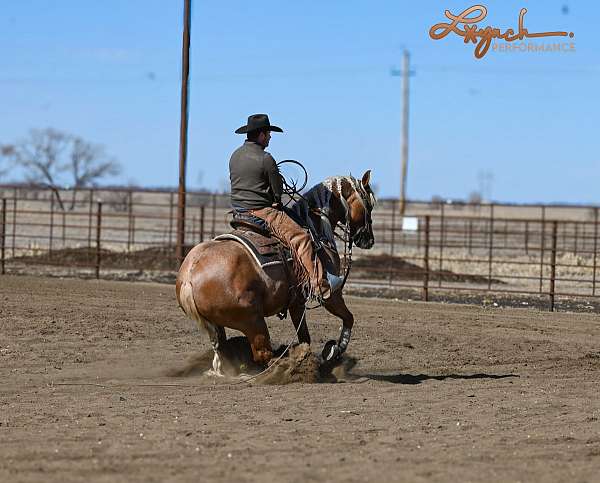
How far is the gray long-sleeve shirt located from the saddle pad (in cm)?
29

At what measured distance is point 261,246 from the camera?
874cm

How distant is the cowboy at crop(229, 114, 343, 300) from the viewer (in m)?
8.97

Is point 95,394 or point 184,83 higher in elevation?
point 184,83

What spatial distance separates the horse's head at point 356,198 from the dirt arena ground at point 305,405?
53.6 inches

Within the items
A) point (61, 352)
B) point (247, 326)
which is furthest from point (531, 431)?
point (61, 352)

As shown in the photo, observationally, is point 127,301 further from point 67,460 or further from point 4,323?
point 67,460

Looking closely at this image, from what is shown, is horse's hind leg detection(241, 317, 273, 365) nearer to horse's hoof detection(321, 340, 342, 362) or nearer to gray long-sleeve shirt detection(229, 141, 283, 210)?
horse's hoof detection(321, 340, 342, 362)

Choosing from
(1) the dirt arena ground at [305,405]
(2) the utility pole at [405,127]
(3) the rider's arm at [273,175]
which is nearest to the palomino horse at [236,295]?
(1) the dirt arena ground at [305,405]

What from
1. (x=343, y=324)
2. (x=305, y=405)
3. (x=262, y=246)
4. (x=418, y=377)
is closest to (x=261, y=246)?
(x=262, y=246)

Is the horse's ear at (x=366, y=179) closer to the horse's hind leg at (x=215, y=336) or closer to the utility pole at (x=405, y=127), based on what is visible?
the horse's hind leg at (x=215, y=336)

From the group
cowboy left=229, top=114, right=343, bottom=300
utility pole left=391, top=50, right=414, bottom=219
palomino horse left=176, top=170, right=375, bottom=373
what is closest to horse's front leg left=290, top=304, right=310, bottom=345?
palomino horse left=176, top=170, right=375, bottom=373

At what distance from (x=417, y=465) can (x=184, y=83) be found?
1563 cm

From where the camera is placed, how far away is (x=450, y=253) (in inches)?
1270

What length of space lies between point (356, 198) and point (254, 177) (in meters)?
1.12
